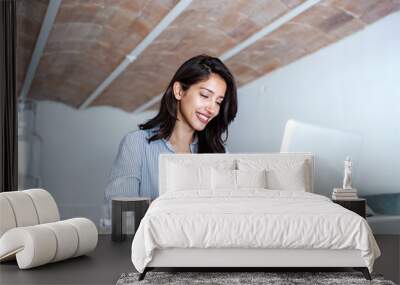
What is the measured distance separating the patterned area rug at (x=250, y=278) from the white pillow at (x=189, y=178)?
4.38 feet

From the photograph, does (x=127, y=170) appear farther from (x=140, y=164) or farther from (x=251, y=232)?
(x=251, y=232)

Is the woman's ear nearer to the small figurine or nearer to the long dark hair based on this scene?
the long dark hair

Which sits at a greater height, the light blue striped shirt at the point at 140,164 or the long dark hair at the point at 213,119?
the long dark hair at the point at 213,119

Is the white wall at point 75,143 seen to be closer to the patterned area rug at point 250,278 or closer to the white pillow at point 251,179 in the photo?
the white pillow at point 251,179

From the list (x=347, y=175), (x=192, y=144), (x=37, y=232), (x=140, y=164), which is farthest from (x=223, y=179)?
(x=37, y=232)

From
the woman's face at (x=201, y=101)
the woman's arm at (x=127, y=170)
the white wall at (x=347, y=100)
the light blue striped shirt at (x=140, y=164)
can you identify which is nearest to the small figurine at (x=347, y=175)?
the white wall at (x=347, y=100)

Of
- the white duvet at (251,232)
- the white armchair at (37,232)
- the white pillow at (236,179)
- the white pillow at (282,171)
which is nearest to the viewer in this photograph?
the white duvet at (251,232)

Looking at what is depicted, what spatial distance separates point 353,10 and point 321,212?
288cm

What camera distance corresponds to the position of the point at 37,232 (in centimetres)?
472

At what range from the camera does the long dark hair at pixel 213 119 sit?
257 inches

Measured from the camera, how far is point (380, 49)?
6648mm

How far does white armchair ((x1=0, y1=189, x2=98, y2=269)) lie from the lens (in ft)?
15.4

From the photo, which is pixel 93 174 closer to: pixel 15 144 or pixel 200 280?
pixel 15 144

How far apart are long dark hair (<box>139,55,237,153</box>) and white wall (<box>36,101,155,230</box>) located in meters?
0.29
